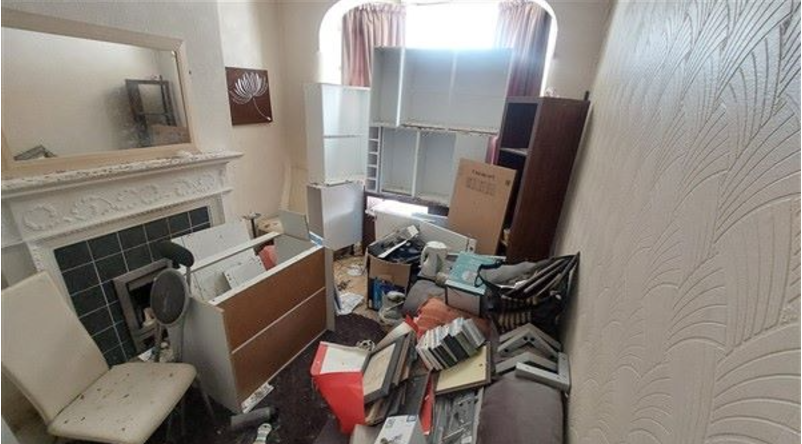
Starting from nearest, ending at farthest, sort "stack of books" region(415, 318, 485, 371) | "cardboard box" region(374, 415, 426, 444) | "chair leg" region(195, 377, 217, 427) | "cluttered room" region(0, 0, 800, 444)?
"cluttered room" region(0, 0, 800, 444), "cardboard box" region(374, 415, 426, 444), "stack of books" region(415, 318, 485, 371), "chair leg" region(195, 377, 217, 427)

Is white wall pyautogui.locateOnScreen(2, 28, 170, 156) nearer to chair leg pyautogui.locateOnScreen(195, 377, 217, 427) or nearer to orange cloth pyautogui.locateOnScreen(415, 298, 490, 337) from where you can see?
chair leg pyautogui.locateOnScreen(195, 377, 217, 427)

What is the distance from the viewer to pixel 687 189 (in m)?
0.54

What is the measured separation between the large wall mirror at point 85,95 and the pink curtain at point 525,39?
2476 mm

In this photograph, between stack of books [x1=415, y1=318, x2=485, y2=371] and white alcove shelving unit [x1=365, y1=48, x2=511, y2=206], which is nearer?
stack of books [x1=415, y1=318, x2=485, y2=371]

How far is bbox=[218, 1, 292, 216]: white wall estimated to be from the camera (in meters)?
2.84

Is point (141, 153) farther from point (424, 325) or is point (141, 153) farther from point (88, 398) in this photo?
point (424, 325)

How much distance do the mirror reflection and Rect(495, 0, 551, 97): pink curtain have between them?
2.50m

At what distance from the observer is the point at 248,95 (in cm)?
305

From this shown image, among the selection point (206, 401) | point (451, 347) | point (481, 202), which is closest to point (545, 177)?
point (481, 202)

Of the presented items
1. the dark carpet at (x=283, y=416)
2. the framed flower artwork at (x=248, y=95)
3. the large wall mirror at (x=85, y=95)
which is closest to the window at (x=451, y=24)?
the framed flower artwork at (x=248, y=95)

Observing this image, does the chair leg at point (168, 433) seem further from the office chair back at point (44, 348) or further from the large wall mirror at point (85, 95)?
the large wall mirror at point (85, 95)

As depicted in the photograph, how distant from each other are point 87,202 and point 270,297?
109cm

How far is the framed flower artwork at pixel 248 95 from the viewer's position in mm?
2902

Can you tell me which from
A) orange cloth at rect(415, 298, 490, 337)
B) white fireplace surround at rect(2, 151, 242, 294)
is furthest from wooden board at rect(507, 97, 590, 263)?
white fireplace surround at rect(2, 151, 242, 294)
